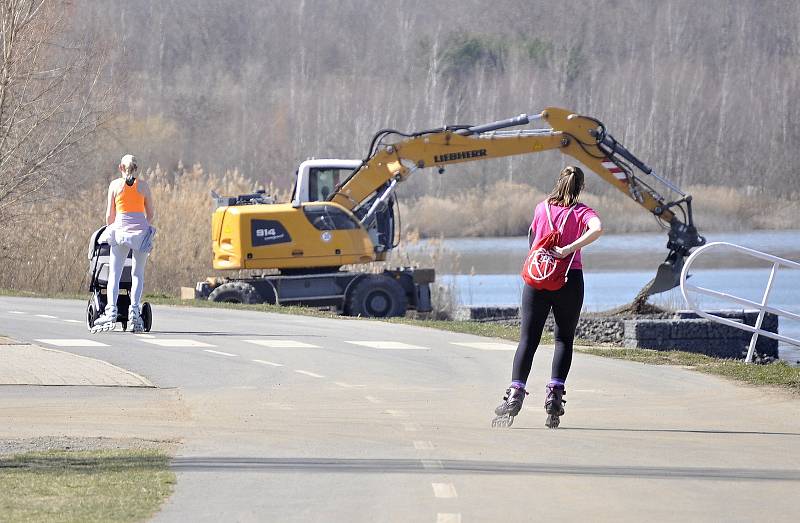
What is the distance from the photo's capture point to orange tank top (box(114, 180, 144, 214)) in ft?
55.1

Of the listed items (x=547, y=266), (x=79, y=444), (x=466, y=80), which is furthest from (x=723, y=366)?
(x=466, y=80)

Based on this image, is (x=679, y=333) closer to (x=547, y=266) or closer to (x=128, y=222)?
(x=128, y=222)

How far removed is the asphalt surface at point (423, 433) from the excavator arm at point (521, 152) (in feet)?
40.1

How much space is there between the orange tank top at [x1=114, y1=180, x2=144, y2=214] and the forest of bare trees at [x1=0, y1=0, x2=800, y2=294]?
4724 cm

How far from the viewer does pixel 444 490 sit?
8.28 metres

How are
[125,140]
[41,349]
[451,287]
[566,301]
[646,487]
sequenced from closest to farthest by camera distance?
1. [646,487]
2. [566,301]
3. [41,349]
4. [451,287]
5. [125,140]

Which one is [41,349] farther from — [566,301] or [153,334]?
[566,301]

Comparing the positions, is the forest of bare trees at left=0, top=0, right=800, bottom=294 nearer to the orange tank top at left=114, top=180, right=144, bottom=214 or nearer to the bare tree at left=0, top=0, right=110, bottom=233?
the bare tree at left=0, top=0, right=110, bottom=233

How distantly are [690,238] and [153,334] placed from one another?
46.1 feet

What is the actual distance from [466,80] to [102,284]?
66736mm

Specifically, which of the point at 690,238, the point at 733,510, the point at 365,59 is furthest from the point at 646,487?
the point at 365,59

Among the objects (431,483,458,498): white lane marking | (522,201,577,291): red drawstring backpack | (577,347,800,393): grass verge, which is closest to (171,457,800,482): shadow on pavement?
(431,483,458,498): white lane marking

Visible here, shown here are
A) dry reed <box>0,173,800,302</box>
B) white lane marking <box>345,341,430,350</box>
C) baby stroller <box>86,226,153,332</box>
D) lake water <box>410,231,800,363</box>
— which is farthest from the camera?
lake water <box>410,231,800,363</box>

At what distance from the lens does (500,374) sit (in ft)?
48.5
